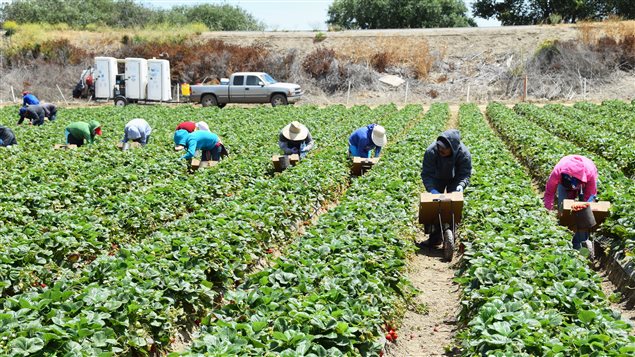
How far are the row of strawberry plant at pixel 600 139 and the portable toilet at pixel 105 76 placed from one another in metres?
25.3

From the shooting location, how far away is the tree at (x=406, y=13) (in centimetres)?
6869

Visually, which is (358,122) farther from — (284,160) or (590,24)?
(590,24)

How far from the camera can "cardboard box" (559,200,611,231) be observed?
8805 mm

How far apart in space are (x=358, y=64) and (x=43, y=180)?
39468mm

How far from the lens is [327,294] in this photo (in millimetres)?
5855

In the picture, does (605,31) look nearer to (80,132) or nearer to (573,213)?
(80,132)

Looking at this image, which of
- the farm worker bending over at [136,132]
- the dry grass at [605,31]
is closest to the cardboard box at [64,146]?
the farm worker bending over at [136,132]

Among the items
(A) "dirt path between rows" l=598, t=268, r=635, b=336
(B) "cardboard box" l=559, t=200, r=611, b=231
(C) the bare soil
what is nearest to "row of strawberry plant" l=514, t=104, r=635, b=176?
(B) "cardboard box" l=559, t=200, r=611, b=231

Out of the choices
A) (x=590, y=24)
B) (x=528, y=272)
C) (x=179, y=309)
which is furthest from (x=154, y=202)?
(x=590, y=24)

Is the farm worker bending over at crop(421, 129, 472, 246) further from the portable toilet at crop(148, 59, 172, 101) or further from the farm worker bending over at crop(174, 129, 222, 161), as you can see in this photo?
the portable toilet at crop(148, 59, 172, 101)

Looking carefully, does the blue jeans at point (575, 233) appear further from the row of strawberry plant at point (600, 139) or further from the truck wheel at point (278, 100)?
the truck wheel at point (278, 100)

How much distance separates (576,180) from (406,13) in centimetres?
6223

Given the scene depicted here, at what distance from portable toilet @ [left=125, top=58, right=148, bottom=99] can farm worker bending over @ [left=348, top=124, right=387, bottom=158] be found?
91.4 ft

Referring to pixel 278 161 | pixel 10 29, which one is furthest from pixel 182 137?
pixel 10 29
